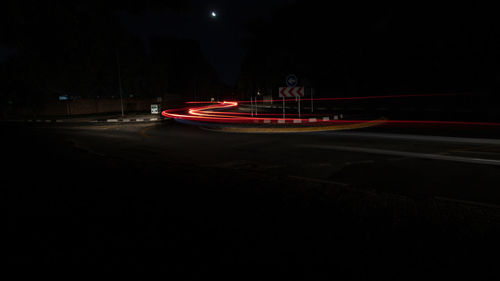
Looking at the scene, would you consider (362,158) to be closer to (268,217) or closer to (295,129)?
(268,217)

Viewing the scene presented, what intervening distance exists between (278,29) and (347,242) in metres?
49.5

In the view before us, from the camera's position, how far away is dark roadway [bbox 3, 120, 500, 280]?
10.0 ft

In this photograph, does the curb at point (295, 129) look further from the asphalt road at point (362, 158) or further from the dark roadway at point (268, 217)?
the dark roadway at point (268, 217)

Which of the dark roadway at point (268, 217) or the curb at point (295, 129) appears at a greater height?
the curb at point (295, 129)

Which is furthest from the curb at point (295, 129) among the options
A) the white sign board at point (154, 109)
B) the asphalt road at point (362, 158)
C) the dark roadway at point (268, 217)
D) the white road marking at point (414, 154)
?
the white sign board at point (154, 109)

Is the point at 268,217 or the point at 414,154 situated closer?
the point at 268,217

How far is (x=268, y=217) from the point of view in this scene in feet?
13.5

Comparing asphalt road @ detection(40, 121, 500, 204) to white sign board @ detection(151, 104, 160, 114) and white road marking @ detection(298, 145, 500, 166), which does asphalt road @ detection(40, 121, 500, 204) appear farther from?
white sign board @ detection(151, 104, 160, 114)

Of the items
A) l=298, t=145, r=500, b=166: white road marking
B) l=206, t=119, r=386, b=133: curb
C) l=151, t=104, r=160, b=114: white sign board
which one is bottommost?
l=298, t=145, r=500, b=166: white road marking

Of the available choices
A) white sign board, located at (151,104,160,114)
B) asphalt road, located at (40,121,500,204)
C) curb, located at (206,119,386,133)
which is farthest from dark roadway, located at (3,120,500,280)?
white sign board, located at (151,104,160,114)

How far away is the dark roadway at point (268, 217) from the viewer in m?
3.05

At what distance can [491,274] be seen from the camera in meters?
2.77

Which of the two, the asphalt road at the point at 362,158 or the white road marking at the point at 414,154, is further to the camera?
the white road marking at the point at 414,154

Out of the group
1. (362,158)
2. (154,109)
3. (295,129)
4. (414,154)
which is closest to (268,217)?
(362,158)
